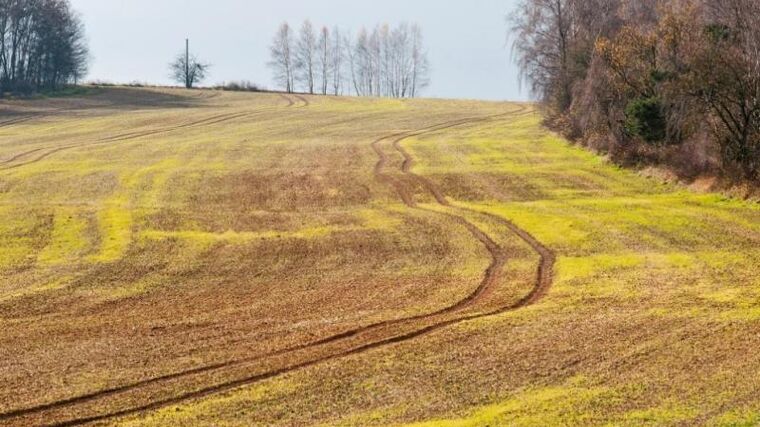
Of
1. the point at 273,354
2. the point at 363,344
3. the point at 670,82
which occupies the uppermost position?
the point at 670,82

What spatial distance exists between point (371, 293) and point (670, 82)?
23597 mm

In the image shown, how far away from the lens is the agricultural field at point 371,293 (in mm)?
15523

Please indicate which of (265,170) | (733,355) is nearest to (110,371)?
(733,355)

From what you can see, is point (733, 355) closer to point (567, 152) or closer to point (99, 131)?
point (567, 152)

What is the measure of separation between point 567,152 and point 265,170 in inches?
770

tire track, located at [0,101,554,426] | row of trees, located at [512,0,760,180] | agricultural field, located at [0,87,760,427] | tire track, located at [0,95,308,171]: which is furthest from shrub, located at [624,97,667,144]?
tire track, located at [0,95,308,171]

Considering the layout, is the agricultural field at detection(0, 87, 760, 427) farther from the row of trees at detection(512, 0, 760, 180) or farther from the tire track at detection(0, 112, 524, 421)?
the row of trees at detection(512, 0, 760, 180)

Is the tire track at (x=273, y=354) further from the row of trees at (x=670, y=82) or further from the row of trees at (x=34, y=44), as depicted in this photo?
the row of trees at (x=34, y=44)

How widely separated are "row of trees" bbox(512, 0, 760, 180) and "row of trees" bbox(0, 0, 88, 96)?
251ft

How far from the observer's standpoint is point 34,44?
112312mm

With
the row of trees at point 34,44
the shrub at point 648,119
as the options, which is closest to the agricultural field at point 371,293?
the shrub at point 648,119

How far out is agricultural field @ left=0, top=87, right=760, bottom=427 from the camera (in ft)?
50.9

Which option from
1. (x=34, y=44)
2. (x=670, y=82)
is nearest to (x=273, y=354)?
(x=670, y=82)

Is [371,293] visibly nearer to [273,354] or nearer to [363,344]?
[363,344]
